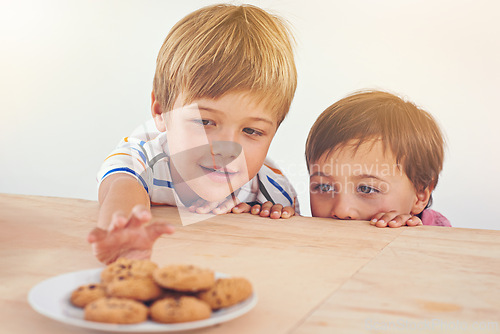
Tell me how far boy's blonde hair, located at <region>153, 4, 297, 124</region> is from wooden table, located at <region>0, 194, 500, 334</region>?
41 centimetres

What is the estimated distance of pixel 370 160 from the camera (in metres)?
1.34

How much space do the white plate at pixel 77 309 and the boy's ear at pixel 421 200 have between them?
3.60 ft

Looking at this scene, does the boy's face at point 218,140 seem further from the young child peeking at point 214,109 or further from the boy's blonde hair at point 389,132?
the boy's blonde hair at point 389,132

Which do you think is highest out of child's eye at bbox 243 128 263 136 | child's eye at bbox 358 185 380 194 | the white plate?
child's eye at bbox 243 128 263 136

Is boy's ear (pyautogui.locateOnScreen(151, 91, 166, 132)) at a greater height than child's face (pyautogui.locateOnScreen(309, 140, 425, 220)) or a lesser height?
greater

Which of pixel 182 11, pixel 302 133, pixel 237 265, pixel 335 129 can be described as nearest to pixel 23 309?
pixel 237 265

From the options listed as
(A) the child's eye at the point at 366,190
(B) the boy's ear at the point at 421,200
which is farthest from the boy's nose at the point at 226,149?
(B) the boy's ear at the point at 421,200

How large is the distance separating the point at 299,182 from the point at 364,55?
2.26 ft

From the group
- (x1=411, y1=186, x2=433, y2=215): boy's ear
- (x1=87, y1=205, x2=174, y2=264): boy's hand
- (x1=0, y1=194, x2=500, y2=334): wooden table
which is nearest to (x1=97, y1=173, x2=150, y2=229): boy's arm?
(x1=0, y1=194, x2=500, y2=334): wooden table

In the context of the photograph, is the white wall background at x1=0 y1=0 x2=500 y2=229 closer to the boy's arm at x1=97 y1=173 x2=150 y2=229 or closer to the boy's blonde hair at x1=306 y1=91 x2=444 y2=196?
the boy's blonde hair at x1=306 y1=91 x2=444 y2=196

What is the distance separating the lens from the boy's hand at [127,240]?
563 mm

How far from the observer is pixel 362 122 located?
1.37 meters

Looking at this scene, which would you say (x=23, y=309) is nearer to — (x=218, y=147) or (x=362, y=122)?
(x=218, y=147)

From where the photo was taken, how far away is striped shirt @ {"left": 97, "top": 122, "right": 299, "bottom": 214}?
1.21 metres
